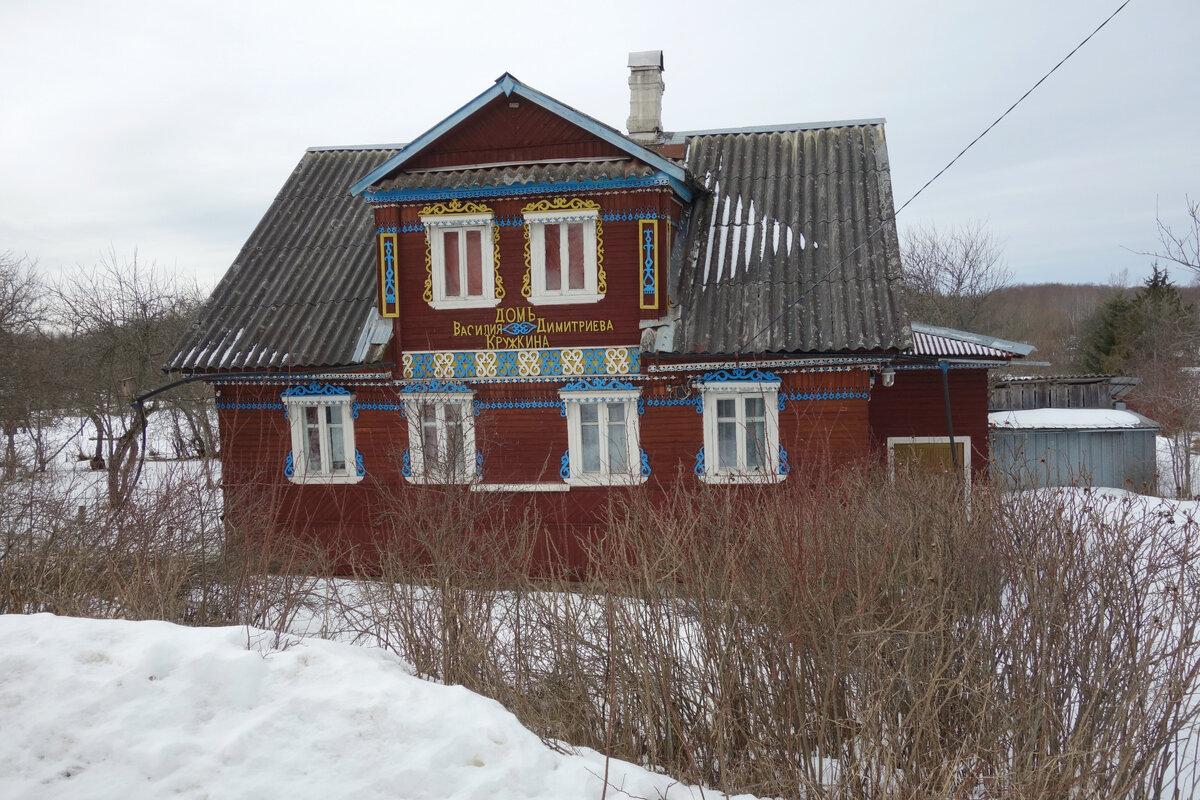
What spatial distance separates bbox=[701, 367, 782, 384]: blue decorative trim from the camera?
11828 millimetres

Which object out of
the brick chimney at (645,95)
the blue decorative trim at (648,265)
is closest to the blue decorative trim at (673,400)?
the blue decorative trim at (648,265)

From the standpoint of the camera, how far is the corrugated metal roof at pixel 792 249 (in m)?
11.6

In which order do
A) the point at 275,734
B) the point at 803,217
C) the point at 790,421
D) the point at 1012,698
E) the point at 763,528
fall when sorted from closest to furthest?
1. the point at 275,734
2. the point at 1012,698
3. the point at 763,528
4. the point at 790,421
5. the point at 803,217

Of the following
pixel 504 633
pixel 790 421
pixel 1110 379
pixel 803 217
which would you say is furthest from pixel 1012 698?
pixel 1110 379

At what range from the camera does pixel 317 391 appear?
43.8 ft

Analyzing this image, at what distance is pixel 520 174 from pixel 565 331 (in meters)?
2.37

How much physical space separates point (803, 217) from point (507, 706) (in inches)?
378

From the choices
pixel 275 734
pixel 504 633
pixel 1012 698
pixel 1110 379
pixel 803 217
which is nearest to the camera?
pixel 275 734

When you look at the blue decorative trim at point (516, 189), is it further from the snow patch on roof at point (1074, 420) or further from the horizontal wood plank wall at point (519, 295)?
the snow patch on roof at point (1074, 420)

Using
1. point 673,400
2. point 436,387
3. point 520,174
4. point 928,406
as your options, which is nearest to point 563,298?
point 520,174

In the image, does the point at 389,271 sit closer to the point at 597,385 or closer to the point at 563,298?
the point at 563,298

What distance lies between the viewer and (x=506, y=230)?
41.1 feet

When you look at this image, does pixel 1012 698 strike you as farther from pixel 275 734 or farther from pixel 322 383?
pixel 322 383

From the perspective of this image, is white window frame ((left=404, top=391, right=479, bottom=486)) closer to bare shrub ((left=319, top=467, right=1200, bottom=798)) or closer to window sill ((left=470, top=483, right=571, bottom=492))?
window sill ((left=470, top=483, right=571, bottom=492))
